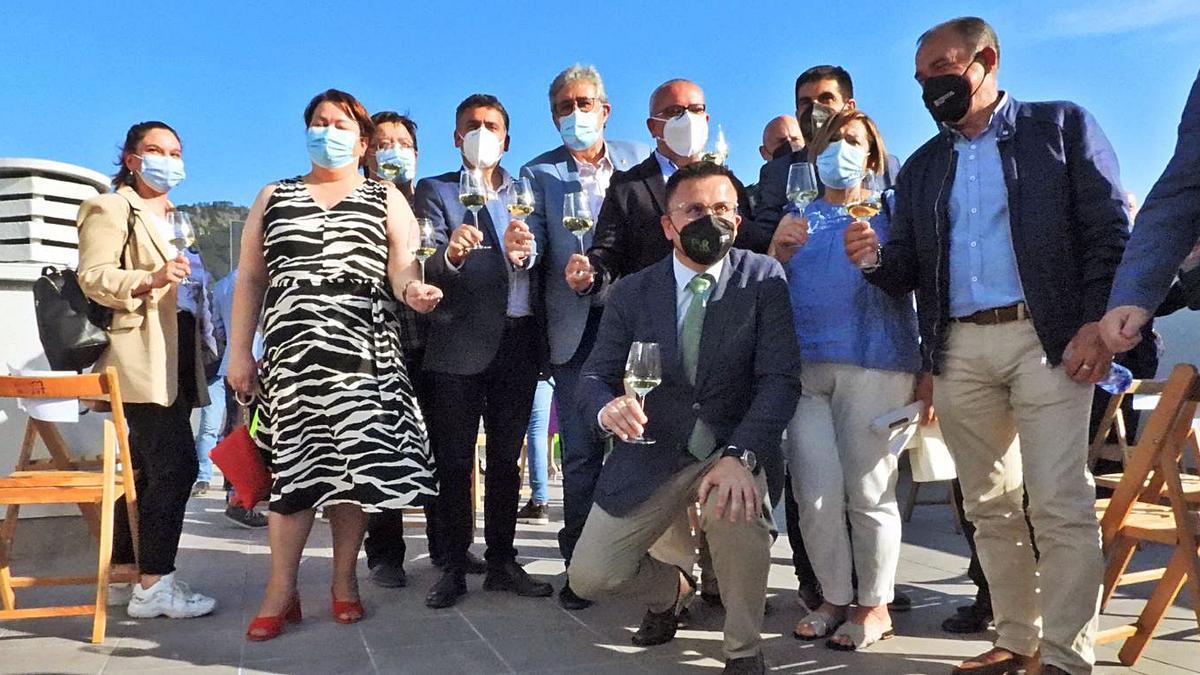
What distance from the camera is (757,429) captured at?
9.52 feet

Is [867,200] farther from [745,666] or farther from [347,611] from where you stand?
[347,611]

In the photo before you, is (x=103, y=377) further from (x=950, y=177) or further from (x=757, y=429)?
(x=950, y=177)

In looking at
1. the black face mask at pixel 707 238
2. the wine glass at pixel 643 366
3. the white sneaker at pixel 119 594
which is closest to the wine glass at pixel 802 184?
the black face mask at pixel 707 238

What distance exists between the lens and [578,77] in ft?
13.9

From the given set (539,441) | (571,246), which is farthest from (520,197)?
(539,441)

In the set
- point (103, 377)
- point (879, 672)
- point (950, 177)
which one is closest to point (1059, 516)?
point (879, 672)

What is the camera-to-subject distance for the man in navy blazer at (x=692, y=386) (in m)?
2.96

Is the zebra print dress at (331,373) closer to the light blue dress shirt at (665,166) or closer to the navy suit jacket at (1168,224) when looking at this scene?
the light blue dress shirt at (665,166)

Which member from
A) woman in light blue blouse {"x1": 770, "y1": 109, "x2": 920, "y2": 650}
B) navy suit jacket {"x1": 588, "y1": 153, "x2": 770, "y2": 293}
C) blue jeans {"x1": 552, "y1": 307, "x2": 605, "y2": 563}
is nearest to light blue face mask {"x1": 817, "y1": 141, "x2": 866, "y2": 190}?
woman in light blue blouse {"x1": 770, "y1": 109, "x2": 920, "y2": 650}

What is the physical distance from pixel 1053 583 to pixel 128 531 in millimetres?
3671

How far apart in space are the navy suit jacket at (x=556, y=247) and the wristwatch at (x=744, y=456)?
133 centimetres

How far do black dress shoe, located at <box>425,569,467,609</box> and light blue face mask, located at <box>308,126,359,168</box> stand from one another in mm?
1805

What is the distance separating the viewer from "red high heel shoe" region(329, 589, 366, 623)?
12.1 ft

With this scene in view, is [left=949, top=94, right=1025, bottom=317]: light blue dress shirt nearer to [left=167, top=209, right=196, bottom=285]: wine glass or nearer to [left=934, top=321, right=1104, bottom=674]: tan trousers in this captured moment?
[left=934, top=321, right=1104, bottom=674]: tan trousers
